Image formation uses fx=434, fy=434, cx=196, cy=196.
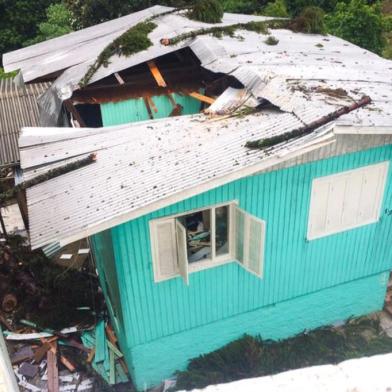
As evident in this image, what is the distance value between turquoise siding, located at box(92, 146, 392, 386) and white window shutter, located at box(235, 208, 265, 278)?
0.85 feet

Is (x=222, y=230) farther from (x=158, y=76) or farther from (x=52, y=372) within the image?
(x=52, y=372)

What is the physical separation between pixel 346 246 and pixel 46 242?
5.21m

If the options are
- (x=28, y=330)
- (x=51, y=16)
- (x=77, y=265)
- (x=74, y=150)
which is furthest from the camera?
(x=51, y=16)

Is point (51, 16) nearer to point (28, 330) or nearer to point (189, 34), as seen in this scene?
point (189, 34)

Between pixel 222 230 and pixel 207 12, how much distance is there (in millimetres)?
6544

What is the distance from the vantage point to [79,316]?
8.93 meters

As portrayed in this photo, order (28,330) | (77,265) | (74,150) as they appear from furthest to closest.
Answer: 1. (77,265)
2. (28,330)
3. (74,150)

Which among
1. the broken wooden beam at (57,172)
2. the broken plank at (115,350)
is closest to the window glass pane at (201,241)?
the broken wooden beam at (57,172)

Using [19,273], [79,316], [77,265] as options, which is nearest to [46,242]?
[79,316]

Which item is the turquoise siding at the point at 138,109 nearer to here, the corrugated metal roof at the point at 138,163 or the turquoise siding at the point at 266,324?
the corrugated metal roof at the point at 138,163

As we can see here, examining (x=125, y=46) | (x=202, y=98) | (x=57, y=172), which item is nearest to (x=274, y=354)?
(x=57, y=172)

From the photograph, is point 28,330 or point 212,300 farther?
point 28,330

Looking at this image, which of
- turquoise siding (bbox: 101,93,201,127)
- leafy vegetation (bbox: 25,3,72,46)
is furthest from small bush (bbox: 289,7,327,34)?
leafy vegetation (bbox: 25,3,72,46)

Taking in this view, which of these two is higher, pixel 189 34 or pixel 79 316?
pixel 189 34
